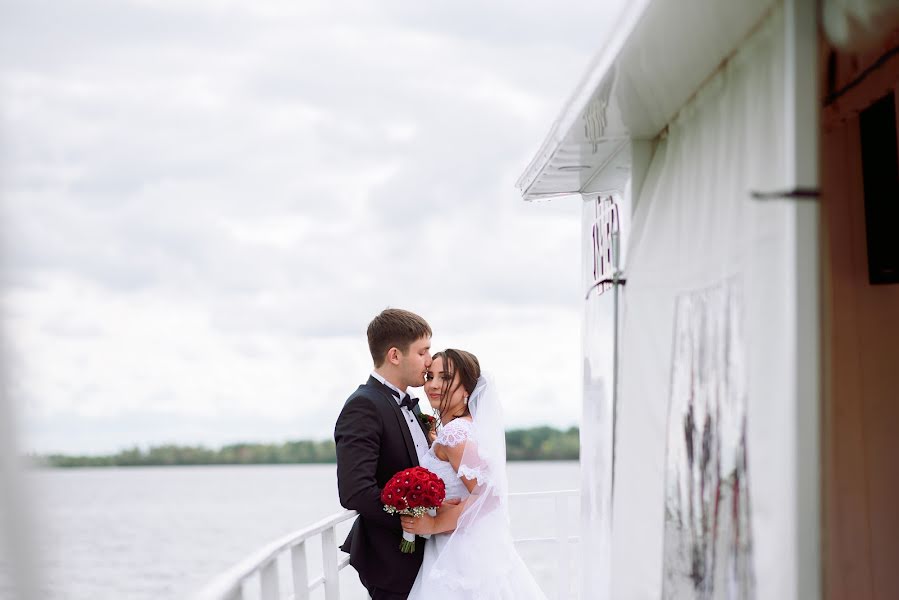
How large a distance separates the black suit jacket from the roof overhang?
1.35m

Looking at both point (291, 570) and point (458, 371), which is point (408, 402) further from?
point (291, 570)

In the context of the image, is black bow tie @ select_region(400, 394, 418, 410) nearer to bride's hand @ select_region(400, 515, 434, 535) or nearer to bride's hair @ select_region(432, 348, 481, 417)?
bride's hair @ select_region(432, 348, 481, 417)

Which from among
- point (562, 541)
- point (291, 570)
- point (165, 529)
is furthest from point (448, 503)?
point (165, 529)

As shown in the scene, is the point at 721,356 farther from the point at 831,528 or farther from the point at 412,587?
the point at 412,587

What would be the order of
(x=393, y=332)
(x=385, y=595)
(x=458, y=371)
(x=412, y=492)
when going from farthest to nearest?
(x=458, y=371) < (x=393, y=332) < (x=385, y=595) < (x=412, y=492)

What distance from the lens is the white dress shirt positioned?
4.70m

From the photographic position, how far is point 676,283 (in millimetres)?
2959

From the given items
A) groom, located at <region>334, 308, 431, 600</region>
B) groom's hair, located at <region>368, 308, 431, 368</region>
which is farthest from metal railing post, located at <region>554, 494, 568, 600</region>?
groom's hair, located at <region>368, 308, 431, 368</region>

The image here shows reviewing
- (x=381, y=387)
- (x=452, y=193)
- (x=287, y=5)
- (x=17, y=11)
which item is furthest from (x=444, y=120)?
(x=17, y=11)

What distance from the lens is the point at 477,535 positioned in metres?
4.64

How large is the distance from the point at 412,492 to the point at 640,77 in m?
2.10

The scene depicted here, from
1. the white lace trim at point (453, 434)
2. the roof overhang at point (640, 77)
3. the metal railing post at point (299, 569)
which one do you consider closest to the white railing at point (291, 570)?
the metal railing post at point (299, 569)

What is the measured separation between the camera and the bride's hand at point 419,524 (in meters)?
4.41

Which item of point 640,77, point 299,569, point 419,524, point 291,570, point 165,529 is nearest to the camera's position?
point 640,77
